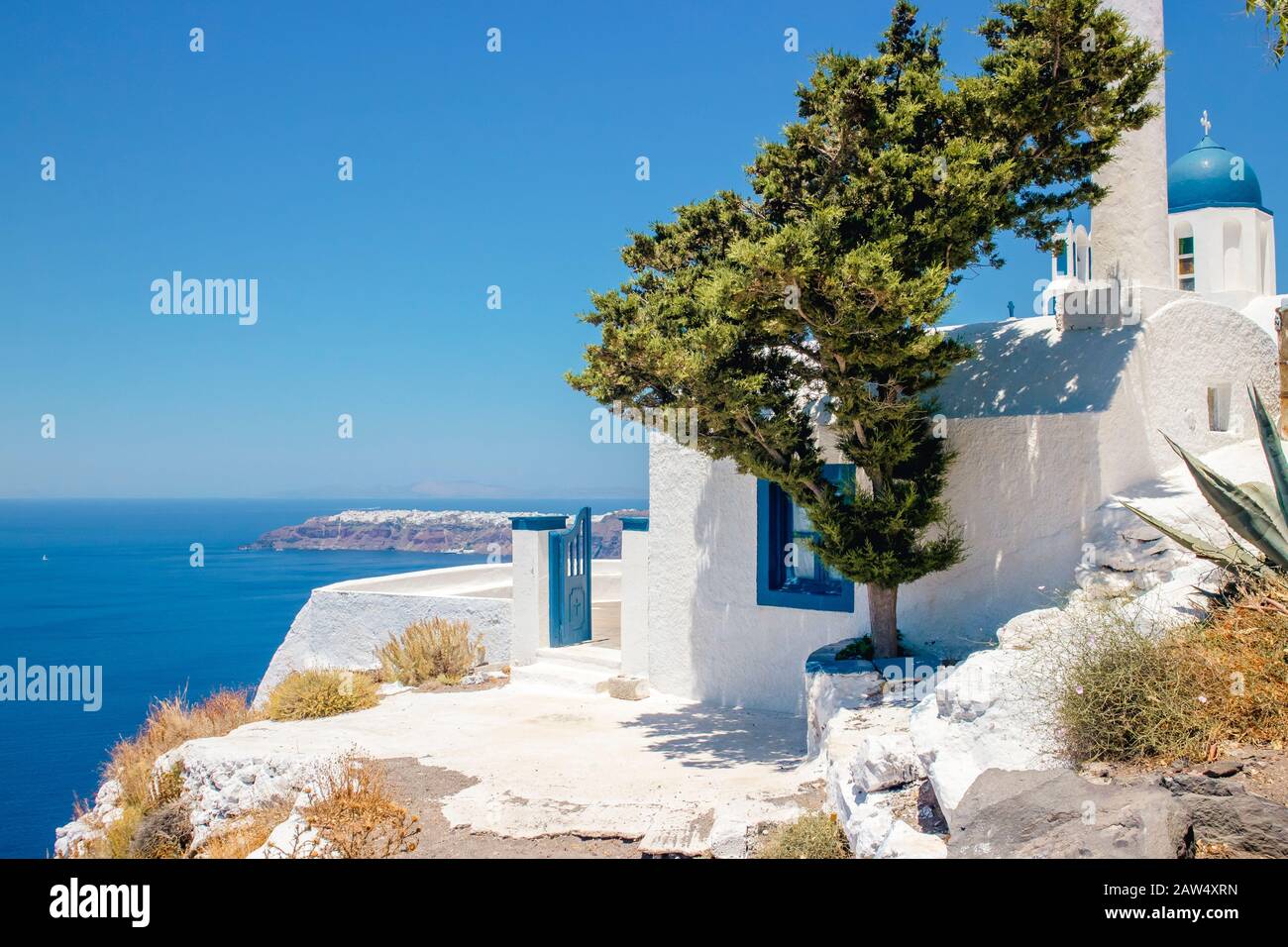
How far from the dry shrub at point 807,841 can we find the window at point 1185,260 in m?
16.9

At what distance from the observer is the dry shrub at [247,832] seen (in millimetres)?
6840

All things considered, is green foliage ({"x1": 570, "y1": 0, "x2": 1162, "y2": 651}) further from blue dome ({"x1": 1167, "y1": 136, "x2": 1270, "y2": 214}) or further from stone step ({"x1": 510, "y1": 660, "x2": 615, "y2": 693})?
blue dome ({"x1": 1167, "y1": 136, "x2": 1270, "y2": 214})

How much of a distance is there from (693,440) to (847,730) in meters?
2.77

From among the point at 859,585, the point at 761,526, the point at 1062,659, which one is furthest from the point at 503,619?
the point at 1062,659

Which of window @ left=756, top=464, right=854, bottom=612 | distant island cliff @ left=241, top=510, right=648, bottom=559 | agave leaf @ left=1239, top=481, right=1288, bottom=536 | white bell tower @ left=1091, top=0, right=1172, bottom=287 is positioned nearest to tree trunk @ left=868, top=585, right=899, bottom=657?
window @ left=756, top=464, right=854, bottom=612

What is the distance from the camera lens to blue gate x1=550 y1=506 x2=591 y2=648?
12.8 meters

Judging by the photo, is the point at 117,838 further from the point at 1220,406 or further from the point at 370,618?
the point at 1220,406

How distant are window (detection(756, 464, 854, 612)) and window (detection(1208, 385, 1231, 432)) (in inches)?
158

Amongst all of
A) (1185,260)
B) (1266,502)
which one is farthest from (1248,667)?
(1185,260)

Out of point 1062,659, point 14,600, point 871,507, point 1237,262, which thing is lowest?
point 14,600

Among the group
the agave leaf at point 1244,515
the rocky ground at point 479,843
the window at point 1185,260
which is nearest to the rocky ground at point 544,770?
the rocky ground at point 479,843
